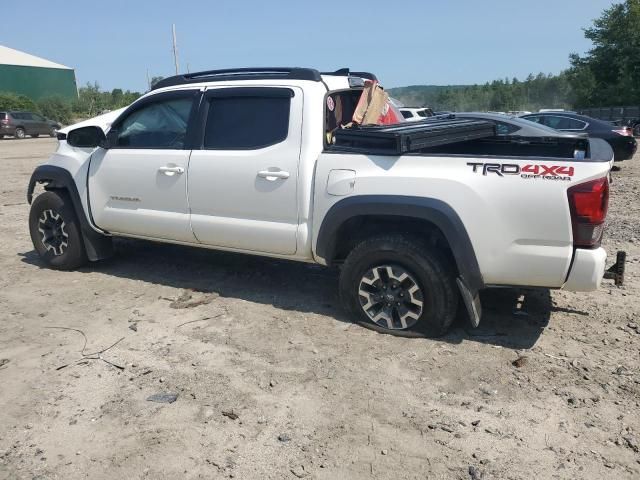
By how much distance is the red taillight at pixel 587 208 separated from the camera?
3363mm

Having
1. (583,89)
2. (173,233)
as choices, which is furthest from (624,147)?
(583,89)

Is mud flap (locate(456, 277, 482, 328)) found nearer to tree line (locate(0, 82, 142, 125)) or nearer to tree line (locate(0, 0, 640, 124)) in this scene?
tree line (locate(0, 0, 640, 124))

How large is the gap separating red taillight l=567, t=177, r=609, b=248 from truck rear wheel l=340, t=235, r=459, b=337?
2.98ft

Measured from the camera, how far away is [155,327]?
14.5 ft

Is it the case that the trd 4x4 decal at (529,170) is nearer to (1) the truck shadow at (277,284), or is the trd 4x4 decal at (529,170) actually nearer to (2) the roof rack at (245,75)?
(1) the truck shadow at (277,284)

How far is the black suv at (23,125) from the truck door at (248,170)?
103ft

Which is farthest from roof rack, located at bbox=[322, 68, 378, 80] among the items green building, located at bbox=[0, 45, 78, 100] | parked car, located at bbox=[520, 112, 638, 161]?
green building, located at bbox=[0, 45, 78, 100]

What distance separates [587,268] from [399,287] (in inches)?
49.8

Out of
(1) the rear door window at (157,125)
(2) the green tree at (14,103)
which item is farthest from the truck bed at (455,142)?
(2) the green tree at (14,103)

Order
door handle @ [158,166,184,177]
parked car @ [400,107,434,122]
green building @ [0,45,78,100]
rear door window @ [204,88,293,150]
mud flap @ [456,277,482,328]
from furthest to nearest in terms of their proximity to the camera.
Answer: green building @ [0,45,78,100]
parked car @ [400,107,434,122]
door handle @ [158,166,184,177]
rear door window @ [204,88,293,150]
mud flap @ [456,277,482,328]

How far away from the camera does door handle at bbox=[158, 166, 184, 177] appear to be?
481cm

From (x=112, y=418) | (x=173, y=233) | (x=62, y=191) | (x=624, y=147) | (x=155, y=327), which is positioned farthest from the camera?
(x=624, y=147)

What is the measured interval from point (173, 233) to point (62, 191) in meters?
1.64

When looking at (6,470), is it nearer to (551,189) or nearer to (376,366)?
(376,366)
